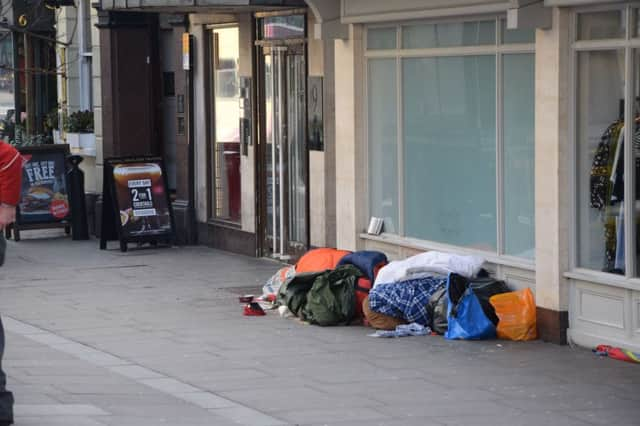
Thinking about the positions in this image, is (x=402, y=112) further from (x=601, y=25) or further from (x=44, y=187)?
(x=44, y=187)

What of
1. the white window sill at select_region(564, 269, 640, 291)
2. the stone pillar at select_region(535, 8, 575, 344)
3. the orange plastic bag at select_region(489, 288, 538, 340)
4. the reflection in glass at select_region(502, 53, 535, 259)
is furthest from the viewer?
the reflection in glass at select_region(502, 53, 535, 259)

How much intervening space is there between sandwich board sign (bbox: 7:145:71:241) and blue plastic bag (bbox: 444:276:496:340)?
9.10 meters

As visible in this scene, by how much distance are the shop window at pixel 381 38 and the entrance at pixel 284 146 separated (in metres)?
1.95

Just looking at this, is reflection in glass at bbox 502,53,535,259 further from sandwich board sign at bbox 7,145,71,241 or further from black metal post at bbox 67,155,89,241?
sandwich board sign at bbox 7,145,71,241

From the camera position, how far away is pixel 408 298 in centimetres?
1120

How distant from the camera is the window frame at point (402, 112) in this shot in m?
11.4

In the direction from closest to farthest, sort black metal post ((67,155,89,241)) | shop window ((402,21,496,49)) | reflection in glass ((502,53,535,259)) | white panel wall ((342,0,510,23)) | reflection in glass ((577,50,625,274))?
reflection in glass ((577,50,625,274)) → reflection in glass ((502,53,535,259)) → white panel wall ((342,0,510,23)) → shop window ((402,21,496,49)) → black metal post ((67,155,89,241))

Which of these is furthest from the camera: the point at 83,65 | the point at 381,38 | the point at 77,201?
the point at 83,65

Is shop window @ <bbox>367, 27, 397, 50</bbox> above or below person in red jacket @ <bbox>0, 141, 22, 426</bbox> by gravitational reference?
above

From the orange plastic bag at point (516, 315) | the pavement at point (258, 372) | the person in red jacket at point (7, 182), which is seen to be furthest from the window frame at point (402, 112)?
the person in red jacket at point (7, 182)

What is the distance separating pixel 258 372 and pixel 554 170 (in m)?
2.77

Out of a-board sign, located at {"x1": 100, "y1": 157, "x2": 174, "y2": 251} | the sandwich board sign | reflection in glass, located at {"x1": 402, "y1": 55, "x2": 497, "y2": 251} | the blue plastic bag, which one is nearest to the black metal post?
the sandwich board sign

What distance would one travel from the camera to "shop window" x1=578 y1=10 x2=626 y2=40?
33.0 ft

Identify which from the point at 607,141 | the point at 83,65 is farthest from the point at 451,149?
the point at 83,65
